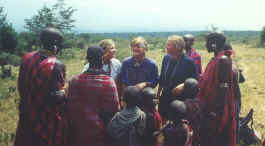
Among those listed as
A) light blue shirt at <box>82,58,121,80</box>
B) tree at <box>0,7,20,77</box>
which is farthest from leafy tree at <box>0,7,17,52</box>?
light blue shirt at <box>82,58,121,80</box>

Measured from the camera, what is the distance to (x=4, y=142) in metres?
4.74

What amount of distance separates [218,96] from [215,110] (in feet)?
0.70

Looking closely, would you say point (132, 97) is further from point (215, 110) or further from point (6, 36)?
point (6, 36)

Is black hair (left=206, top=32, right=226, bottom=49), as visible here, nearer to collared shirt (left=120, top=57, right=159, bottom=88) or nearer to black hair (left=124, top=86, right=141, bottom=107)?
collared shirt (left=120, top=57, right=159, bottom=88)

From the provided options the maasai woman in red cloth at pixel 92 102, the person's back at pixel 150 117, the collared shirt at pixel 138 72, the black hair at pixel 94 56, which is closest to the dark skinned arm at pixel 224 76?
the person's back at pixel 150 117

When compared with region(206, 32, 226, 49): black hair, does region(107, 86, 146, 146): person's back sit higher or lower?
lower

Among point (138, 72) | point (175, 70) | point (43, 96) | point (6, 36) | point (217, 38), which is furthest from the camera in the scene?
point (6, 36)

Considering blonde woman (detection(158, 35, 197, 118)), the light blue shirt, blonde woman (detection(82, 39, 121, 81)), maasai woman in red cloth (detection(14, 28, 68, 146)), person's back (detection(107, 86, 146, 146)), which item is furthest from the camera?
the light blue shirt

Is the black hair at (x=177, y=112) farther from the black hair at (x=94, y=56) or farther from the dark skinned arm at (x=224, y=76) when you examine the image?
the black hair at (x=94, y=56)

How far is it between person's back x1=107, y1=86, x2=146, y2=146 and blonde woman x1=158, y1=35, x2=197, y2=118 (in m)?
1.18

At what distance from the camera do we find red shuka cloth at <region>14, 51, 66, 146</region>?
9.19 ft

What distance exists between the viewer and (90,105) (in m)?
2.74

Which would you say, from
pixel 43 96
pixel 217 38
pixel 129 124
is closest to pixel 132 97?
pixel 129 124

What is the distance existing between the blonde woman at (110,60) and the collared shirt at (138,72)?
0.22 m
